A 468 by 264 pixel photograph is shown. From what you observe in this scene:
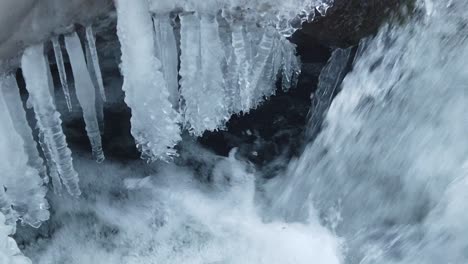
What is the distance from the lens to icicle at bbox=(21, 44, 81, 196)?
1924 millimetres

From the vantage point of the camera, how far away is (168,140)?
2178 mm

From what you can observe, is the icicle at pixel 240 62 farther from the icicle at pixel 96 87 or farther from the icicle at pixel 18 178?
the icicle at pixel 18 178

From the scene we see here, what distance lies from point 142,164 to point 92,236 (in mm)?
360

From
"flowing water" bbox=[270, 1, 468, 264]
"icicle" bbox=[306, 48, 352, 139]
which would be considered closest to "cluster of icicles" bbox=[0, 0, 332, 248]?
"icicle" bbox=[306, 48, 352, 139]

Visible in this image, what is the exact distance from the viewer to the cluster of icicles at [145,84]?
1.95 m

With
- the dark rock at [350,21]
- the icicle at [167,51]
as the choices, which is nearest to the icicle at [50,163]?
the icicle at [167,51]

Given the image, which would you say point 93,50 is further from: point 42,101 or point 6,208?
point 6,208

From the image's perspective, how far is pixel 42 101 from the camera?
1962 millimetres

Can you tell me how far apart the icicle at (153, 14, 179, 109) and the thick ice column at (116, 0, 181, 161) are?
0.16ft

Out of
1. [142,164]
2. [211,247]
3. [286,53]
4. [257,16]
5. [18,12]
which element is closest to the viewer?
[18,12]

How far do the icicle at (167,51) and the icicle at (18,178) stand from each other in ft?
1.57

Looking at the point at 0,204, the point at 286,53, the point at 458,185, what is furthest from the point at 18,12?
the point at 458,185

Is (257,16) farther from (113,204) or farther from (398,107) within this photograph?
(113,204)

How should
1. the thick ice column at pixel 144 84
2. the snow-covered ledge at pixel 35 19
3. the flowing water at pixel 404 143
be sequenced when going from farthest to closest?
1. the flowing water at pixel 404 143
2. the thick ice column at pixel 144 84
3. the snow-covered ledge at pixel 35 19
